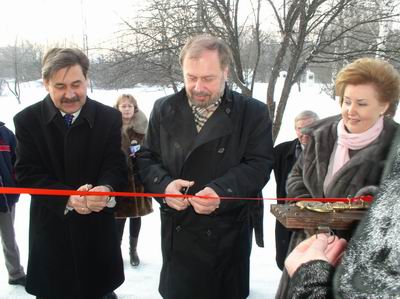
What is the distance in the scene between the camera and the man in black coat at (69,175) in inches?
99.8

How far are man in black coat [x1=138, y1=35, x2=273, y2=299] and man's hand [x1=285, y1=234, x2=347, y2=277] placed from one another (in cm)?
96

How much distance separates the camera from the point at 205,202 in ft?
7.38

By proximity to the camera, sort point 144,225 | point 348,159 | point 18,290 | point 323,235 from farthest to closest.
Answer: point 144,225 < point 18,290 < point 348,159 < point 323,235

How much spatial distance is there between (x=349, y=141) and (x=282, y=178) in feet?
4.39

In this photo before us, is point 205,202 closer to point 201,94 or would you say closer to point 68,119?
point 201,94

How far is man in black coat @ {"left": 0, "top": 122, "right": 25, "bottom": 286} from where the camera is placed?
146 inches

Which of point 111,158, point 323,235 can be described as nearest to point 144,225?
point 111,158

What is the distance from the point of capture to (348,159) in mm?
2260

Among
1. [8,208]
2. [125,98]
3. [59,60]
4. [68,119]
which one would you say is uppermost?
[59,60]

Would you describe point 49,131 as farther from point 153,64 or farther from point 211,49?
point 153,64

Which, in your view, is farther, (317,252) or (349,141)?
(349,141)

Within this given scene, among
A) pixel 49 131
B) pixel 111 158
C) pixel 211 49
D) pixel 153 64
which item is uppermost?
pixel 153 64

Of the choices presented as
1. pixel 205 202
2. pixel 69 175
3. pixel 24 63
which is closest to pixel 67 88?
pixel 69 175

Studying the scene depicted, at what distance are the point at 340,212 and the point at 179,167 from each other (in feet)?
3.55
